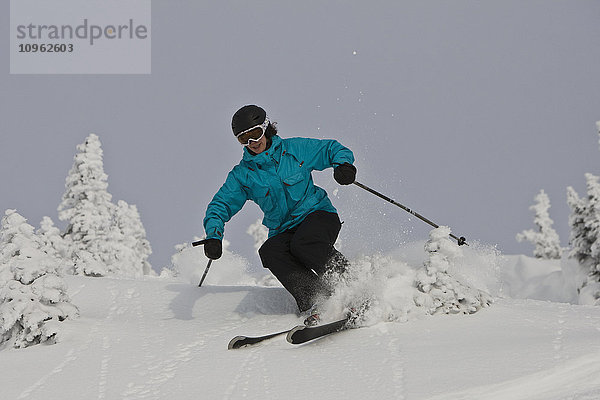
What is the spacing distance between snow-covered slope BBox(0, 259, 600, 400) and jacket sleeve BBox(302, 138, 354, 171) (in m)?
1.67

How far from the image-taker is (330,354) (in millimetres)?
4074

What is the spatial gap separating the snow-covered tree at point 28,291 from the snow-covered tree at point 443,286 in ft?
A: 11.5

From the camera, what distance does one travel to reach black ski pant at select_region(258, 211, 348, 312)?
543 cm

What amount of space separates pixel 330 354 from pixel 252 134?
7.96ft

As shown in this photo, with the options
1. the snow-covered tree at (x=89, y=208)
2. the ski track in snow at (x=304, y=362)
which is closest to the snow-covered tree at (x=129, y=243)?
the snow-covered tree at (x=89, y=208)

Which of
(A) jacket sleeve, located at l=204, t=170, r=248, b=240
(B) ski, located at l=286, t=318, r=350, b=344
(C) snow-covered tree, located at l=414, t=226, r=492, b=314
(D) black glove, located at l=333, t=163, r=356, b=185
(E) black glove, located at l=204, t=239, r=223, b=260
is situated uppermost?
(D) black glove, located at l=333, t=163, r=356, b=185

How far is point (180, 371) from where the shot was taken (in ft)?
12.7

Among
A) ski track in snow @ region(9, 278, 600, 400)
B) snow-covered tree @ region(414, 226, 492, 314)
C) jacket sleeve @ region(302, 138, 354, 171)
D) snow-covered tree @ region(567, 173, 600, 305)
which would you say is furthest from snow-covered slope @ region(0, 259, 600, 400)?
snow-covered tree @ region(567, 173, 600, 305)

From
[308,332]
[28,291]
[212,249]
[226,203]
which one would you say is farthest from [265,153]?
[28,291]

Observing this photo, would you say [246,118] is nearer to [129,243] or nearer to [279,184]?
[279,184]

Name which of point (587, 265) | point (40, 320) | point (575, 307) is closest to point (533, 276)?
point (587, 265)

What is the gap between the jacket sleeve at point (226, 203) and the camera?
564cm

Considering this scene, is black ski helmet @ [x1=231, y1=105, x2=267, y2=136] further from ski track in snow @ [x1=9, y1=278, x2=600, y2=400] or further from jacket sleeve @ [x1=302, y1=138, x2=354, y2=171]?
ski track in snow @ [x1=9, y1=278, x2=600, y2=400]

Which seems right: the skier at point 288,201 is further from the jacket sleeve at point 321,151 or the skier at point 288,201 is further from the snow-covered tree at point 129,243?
the snow-covered tree at point 129,243
